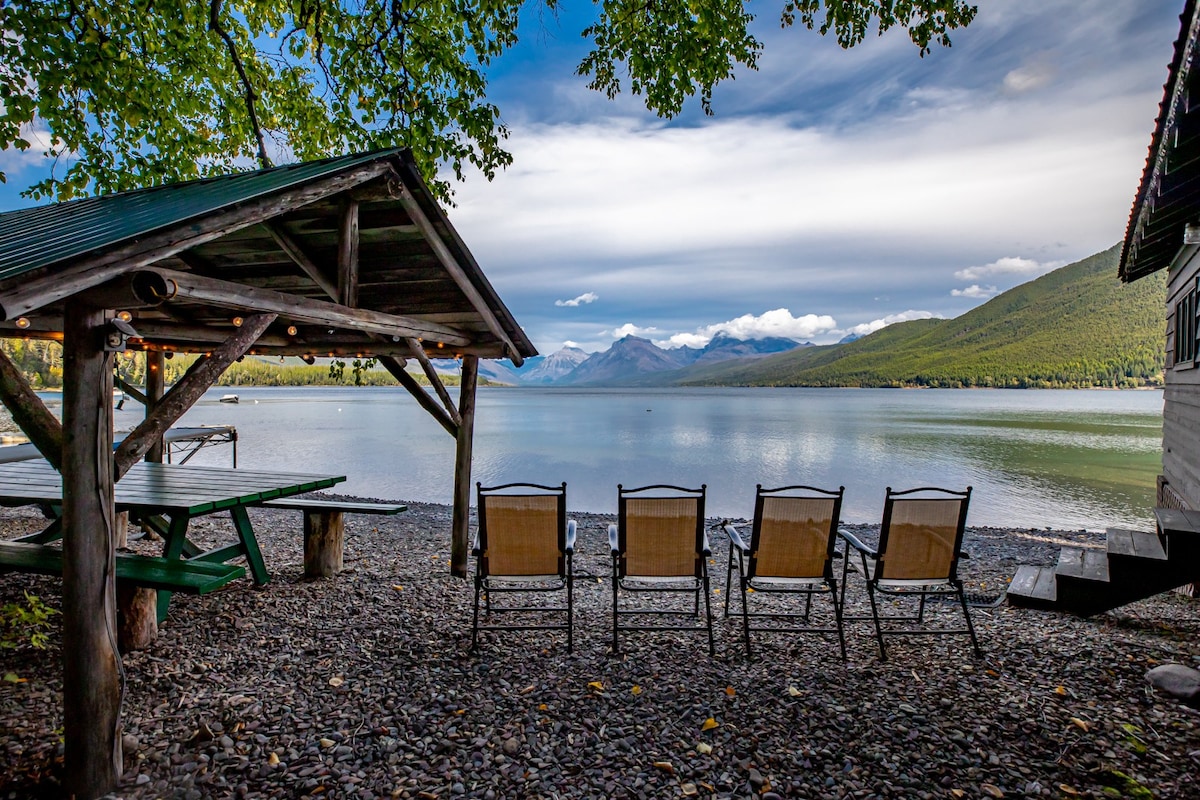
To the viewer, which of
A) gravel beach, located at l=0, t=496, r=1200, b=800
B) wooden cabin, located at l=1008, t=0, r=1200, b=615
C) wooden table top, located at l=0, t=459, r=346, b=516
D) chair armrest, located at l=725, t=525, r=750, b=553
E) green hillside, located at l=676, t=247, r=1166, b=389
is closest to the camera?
gravel beach, located at l=0, t=496, r=1200, b=800

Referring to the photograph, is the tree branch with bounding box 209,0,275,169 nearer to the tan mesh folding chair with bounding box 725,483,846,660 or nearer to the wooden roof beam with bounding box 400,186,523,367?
the wooden roof beam with bounding box 400,186,523,367

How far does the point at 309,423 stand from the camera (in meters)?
47.1

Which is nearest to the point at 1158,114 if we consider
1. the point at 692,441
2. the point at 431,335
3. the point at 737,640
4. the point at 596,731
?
the point at 737,640

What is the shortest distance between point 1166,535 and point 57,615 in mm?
7973

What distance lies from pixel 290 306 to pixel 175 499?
1.98 meters

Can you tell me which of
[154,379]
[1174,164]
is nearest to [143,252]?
[1174,164]

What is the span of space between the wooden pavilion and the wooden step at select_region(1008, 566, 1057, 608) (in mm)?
5129

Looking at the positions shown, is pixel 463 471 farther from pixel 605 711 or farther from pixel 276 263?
pixel 605 711

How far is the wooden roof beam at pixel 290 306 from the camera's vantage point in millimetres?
2699

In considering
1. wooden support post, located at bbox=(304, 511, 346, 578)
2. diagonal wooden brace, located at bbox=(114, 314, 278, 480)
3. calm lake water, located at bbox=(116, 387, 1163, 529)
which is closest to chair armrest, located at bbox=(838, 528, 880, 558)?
diagonal wooden brace, located at bbox=(114, 314, 278, 480)

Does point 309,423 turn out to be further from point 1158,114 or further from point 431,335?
point 1158,114

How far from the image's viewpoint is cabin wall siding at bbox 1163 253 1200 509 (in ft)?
18.8

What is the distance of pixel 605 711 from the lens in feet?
10.3

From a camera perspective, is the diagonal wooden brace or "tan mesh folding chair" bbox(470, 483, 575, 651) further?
"tan mesh folding chair" bbox(470, 483, 575, 651)
